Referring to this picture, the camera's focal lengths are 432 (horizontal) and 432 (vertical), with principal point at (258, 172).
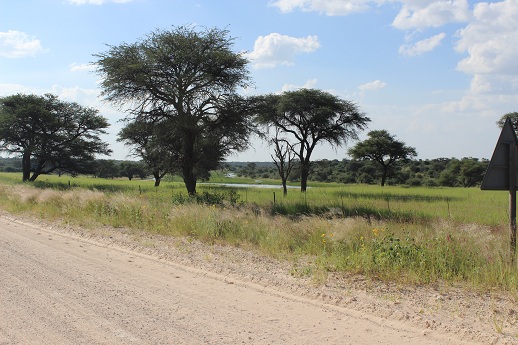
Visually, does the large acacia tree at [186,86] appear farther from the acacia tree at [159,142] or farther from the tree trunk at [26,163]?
the tree trunk at [26,163]

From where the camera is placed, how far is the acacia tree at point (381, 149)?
192ft

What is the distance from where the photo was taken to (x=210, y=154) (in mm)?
26625

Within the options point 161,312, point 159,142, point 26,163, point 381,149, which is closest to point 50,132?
point 26,163

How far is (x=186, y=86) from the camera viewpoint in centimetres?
2545

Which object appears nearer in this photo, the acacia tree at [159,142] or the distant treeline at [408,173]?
the acacia tree at [159,142]

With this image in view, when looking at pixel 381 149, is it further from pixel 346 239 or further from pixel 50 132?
pixel 346 239

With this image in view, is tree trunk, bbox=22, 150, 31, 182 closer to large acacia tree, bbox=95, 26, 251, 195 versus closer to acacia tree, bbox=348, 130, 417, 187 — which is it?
large acacia tree, bbox=95, 26, 251, 195

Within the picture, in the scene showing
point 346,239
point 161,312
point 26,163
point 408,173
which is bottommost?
point 161,312

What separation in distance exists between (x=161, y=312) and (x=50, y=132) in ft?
162

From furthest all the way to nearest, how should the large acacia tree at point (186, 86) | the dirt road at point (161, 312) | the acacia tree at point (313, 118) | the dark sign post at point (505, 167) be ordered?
the acacia tree at point (313, 118), the large acacia tree at point (186, 86), the dark sign post at point (505, 167), the dirt road at point (161, 312)

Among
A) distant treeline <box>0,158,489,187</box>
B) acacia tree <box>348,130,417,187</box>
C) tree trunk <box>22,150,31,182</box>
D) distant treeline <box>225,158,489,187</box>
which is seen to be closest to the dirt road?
distant treeline <box>0,158,489,187</box>

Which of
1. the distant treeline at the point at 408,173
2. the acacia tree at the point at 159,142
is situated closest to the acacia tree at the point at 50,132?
the distant treeline at the point at 408,173

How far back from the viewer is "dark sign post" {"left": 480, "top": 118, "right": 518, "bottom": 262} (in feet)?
27.2

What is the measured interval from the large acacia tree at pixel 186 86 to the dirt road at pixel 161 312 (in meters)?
17.1
